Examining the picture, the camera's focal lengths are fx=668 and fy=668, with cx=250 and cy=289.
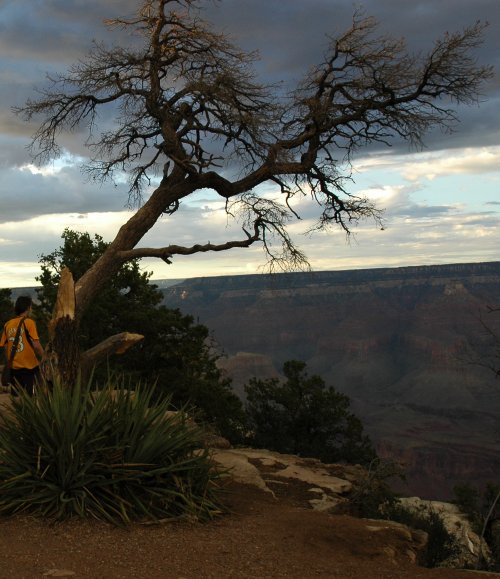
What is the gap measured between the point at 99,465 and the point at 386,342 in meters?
183

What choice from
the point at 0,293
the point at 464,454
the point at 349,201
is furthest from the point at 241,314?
the point at 349,201

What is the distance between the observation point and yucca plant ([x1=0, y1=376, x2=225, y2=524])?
6.94 metres

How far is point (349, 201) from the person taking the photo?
16.8 metres

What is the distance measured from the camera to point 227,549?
6.25 m

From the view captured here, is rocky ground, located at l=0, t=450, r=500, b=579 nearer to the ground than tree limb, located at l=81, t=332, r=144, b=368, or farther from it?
nearer to the ground

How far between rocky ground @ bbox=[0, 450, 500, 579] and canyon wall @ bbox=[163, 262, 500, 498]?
11297 cm

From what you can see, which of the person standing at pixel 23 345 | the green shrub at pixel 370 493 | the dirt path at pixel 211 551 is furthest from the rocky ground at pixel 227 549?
the person standing at pixel 23 345

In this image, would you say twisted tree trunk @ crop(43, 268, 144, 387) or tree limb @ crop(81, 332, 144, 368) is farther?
tree limb @ crop(81, 332, 144, 368)

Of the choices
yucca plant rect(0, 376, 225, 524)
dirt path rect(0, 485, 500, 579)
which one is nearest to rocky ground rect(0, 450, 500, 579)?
dirt path rect(0, 485, 500, 579)

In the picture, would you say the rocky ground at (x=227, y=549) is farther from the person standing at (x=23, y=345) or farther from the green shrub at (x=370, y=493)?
the person standing at (x=23, y=345)

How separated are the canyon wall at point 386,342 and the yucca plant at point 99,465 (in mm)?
113347

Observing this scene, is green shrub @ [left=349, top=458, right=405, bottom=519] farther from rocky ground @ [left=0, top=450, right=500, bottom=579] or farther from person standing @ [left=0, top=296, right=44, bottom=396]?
person standing @ [left=0, top=296, right=44, bottom=396]

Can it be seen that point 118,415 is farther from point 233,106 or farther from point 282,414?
point 282,414

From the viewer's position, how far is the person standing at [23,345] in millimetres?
9641
